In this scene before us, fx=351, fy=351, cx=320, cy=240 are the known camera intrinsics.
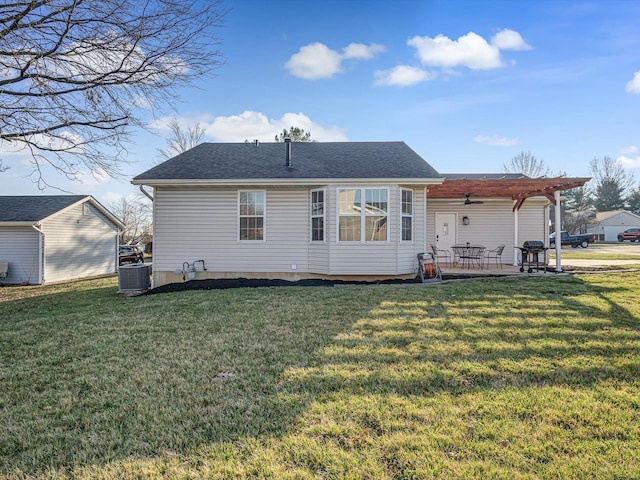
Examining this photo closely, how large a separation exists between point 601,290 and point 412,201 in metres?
4.90

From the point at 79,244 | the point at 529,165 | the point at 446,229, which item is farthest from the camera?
the point at 529,165

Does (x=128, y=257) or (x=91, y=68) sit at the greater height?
(x=91, y=68)

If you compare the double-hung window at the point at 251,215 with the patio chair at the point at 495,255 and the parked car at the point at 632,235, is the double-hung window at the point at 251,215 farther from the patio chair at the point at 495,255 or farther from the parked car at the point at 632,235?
the parked car at the point at 632,235

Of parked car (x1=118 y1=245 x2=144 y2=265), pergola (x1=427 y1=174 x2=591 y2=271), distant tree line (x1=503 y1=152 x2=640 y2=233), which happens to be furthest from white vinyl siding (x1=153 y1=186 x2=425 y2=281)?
distant tree line (x1=503 y1=152 x2=640 y2=233)

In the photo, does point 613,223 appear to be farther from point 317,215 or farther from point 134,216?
point 134,216

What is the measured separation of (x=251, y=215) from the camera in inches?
412

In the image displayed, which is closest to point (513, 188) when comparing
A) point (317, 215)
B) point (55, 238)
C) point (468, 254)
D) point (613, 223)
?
point (468, 254)

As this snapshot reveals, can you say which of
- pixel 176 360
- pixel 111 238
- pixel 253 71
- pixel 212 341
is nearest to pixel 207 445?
pixel 176 360

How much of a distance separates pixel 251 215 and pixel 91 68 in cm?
509

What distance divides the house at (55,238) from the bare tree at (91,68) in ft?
30.5

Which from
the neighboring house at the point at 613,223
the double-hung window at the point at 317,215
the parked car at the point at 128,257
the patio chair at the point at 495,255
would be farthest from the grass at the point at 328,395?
the neighboring house at the point at 613,223

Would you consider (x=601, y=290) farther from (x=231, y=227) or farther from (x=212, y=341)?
(x=231, y=227)

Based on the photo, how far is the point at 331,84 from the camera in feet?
46.7

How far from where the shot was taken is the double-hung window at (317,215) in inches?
399
